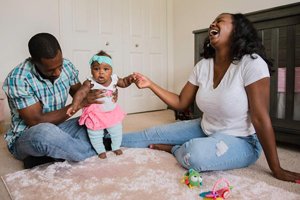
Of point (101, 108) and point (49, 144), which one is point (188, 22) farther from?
point (49, 144)

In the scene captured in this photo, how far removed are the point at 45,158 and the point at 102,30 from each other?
2.20m

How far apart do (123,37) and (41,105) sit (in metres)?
2.24

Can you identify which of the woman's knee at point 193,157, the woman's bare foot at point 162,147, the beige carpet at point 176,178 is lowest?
the beige carpet at point 176,178

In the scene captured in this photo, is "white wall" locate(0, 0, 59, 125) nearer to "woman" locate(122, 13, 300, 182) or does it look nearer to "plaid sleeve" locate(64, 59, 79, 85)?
"plaid sleeve" locate(64, 59, 79, 85)

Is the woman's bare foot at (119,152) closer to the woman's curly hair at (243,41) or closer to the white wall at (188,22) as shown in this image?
the woman's curly hair at (243,41)

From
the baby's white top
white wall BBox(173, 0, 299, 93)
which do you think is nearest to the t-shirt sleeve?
the baby's white top

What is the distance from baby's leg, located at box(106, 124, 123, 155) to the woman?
406 mm

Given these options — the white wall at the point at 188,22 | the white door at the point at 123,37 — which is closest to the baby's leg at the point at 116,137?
the white door at the point at 123,37

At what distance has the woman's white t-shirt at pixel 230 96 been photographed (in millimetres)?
1280

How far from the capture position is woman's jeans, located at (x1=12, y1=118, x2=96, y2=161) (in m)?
1.32

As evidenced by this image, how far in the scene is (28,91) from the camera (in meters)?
1.39

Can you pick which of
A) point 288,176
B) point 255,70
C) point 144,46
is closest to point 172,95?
point 255,70

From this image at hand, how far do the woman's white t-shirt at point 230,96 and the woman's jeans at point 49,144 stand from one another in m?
0.79

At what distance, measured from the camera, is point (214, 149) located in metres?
1.30
